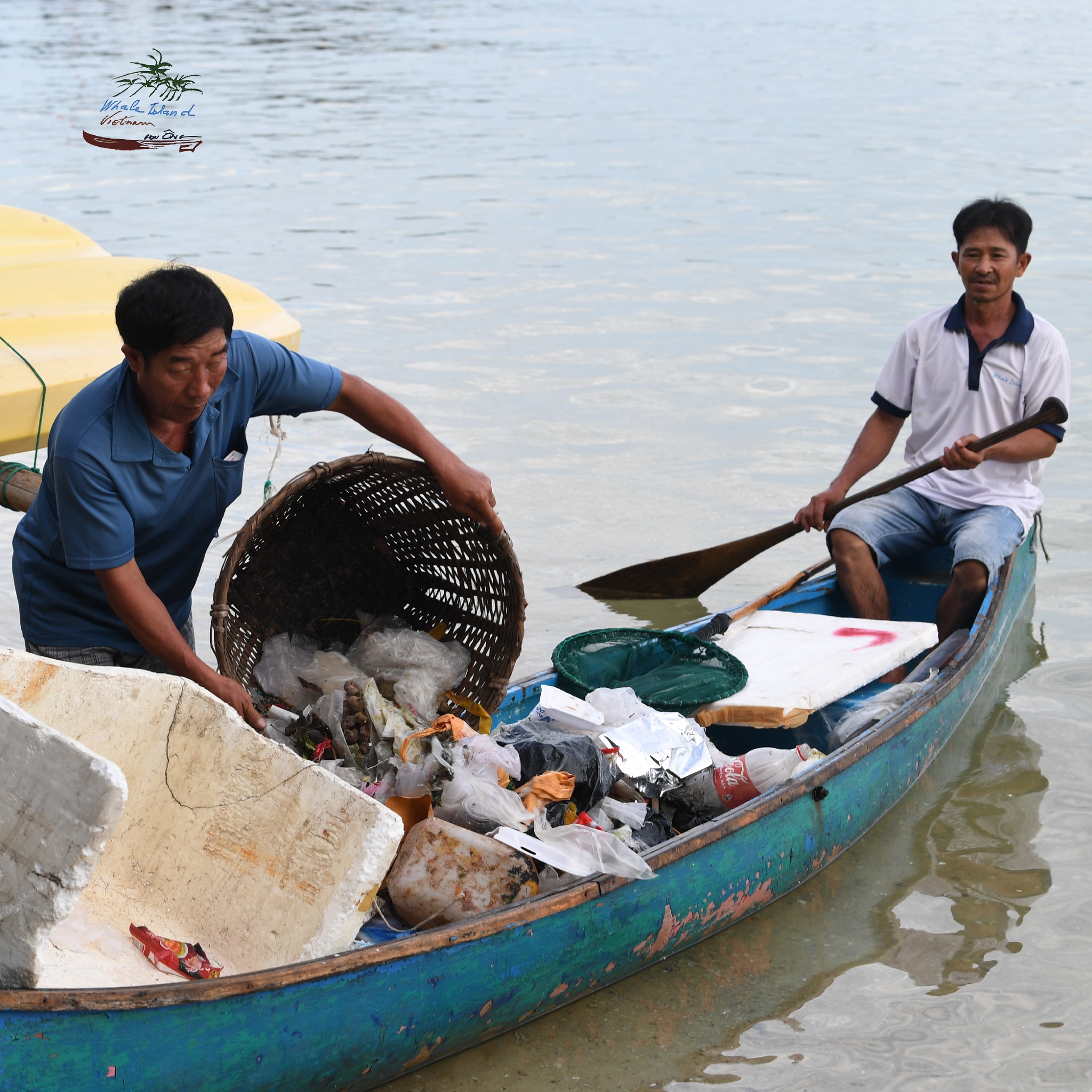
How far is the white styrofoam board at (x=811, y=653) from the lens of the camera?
14.1 feet

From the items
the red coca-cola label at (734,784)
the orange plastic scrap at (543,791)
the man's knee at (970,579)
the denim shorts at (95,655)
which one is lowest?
the red coca-cola label at (734,784)

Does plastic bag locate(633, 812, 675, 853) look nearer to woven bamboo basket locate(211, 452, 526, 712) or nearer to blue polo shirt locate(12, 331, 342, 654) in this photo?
woven bamboo basket locate(211, 452, 526, 712)

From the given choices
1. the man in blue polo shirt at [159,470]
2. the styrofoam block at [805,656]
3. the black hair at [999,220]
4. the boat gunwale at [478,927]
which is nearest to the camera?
the boat gunwale at [478,927]

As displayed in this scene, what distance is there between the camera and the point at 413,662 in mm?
4191

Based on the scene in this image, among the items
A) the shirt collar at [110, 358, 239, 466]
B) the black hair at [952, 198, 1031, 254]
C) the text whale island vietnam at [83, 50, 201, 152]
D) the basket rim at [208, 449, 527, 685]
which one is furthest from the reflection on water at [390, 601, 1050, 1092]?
the text whale island vietnam at [83, 50, 201, 152]

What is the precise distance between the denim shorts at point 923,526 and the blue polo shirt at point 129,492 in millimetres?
2373

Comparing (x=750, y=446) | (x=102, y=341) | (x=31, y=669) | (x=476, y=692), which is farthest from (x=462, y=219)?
(x=31, y=669)

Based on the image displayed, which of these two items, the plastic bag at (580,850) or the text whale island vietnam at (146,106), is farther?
the text whale island vietnam at (146,106)

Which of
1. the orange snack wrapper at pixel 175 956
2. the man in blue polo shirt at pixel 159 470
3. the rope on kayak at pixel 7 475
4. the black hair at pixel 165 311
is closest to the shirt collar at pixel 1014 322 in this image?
the man in blue polo shirt at pixel 159 470

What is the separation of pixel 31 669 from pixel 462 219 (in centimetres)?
1223

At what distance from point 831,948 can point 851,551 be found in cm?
172

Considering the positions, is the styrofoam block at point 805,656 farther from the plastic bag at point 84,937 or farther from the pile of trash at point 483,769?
the plastic bag at point 84,937

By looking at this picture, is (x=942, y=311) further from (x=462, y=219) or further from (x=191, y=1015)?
(x=462, y=219)

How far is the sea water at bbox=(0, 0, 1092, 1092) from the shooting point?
3.64 meters
